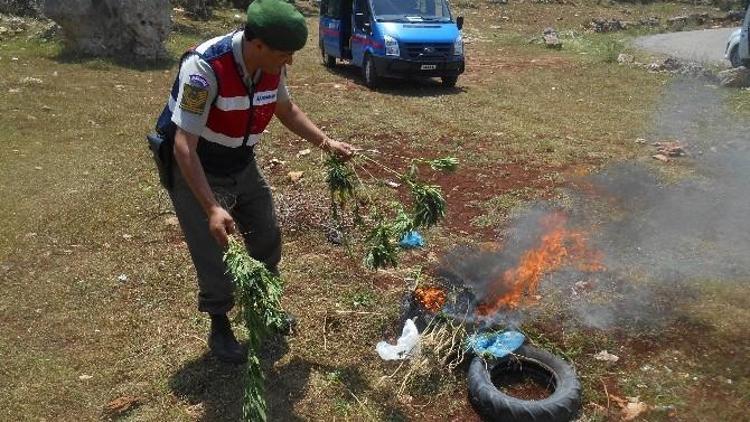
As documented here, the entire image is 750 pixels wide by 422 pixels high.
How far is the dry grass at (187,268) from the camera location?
3576mm

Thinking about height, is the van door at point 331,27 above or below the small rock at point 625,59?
above

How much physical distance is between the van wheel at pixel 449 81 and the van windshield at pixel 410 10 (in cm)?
117

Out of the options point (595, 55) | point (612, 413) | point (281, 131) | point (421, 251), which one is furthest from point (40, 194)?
point (595, 55)

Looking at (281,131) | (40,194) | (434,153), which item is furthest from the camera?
(281,131)

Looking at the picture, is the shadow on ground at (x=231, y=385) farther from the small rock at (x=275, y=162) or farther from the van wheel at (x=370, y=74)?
the van wheel at (x=370, y=74)

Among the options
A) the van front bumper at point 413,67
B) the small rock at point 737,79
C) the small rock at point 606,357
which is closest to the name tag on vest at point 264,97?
the small rock at point 606,357

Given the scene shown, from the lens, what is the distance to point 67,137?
8.29 meters

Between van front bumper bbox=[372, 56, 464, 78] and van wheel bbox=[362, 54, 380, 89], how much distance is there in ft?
0.56

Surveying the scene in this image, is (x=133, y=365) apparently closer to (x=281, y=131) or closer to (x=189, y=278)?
(x=189, y=278)

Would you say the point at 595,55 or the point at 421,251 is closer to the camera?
the point at 421,251

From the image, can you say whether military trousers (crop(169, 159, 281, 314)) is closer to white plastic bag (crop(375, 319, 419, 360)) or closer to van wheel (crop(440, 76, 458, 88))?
white plastic bag (crop(375, 319, 419, 360))

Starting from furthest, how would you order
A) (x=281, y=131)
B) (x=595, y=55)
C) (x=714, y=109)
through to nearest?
1. (x=595, y=55)
2. (x=714, y=109)
3. (x=281, y=131)

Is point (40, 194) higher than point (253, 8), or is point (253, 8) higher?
point (253, 8)

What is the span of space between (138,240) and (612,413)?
397 cm
